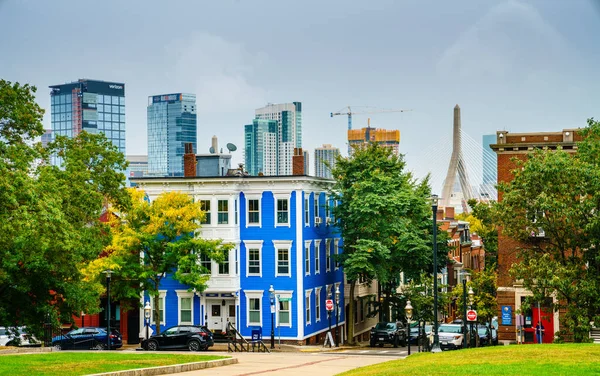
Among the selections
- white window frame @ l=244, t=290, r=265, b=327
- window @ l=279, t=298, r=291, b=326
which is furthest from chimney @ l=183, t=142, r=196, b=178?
window @ l=279, t=298, r=291, b=326

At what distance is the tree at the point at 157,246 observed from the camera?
5666 cm

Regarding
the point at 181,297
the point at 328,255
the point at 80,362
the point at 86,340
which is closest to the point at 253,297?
the point at 181,297

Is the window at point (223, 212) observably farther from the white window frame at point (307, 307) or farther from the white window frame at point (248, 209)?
the white window frame at point (307, 307)

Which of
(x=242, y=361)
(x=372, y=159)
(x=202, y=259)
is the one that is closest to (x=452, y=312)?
(x=372, y=159)

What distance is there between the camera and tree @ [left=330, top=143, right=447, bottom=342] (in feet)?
203

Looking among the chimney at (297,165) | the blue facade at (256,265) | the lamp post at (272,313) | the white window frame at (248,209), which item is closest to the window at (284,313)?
the blue facade at (256,265)

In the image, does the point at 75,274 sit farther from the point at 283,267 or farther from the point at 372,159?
the point at 372,159

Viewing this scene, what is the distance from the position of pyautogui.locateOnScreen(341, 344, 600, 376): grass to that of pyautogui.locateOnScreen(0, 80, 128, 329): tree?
55.5 feet

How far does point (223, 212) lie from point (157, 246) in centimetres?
536

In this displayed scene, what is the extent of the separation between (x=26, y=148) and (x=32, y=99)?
141 inches

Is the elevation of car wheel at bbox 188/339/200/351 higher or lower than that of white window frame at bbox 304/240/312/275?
lower

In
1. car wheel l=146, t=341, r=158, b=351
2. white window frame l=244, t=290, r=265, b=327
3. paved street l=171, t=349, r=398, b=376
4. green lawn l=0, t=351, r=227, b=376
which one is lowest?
car wheel l=146, t=341, r=158, b=351

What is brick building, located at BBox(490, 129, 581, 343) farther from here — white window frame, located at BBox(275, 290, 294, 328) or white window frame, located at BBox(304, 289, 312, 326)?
white window frame, located at BBox(275, 290, 294, 328)

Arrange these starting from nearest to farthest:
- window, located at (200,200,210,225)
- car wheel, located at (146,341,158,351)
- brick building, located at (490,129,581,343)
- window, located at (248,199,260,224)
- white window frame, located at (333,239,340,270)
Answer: car wheel, located at (146,341,158,351) → brick building, located at (490,129,581,343) → window, located at (200,200,210,225) → window, located at (248,199,260,224) → white window frame, located at (333,239,340,270)
